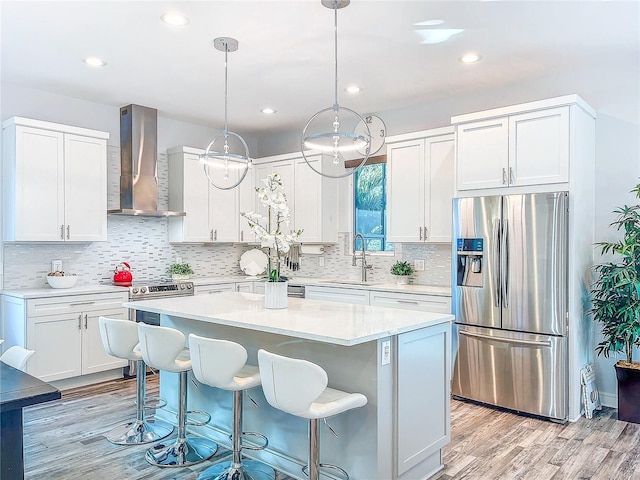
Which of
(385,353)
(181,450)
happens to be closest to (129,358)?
(181,450)

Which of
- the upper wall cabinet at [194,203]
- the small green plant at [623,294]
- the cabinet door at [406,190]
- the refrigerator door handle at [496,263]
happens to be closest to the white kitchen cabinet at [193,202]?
the upper wall cabinet at [194,203]

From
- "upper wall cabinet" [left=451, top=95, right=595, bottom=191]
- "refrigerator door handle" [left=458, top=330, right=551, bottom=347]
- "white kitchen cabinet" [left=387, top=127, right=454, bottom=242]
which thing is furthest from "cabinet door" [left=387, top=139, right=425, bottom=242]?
"refrigerator door handle" [left=458, top=330, right=551, bottom=347]

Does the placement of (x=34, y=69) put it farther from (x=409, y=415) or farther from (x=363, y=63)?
(x=409, y=415)

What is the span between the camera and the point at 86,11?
10.2 feet

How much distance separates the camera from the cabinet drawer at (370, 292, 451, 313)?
436 cm

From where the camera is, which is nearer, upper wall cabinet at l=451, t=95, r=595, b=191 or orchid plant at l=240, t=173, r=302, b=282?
orchid plant at l=240, t=173, r=302, b=282

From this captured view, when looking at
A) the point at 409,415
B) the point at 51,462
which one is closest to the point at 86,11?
the point at 51,462

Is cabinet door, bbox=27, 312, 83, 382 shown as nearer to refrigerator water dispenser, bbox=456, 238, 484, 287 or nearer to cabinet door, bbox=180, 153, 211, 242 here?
cabinet door, bbox=180, 153, 211, 242

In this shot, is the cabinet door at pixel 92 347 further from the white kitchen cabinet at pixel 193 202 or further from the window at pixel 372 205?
the window at pixel 372 205

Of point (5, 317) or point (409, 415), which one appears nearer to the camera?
point (409, 415)

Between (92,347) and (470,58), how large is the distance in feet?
13.9

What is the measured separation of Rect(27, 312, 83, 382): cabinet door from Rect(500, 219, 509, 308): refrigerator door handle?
376 centimetres

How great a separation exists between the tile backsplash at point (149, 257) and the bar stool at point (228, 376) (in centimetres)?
283

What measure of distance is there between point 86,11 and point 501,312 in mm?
3706
